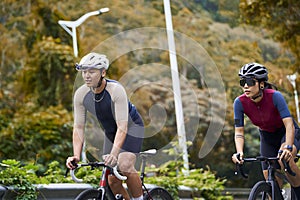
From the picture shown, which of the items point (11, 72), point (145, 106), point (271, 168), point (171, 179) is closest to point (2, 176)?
point (271, 168)

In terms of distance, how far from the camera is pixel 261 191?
6.87 metres

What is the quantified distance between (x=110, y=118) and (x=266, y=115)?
1501 mm

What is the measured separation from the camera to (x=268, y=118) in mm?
7180

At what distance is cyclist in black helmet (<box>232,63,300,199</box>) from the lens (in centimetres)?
704

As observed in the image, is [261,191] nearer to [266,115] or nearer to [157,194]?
[266,115]

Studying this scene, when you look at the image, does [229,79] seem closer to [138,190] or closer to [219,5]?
[219,5]

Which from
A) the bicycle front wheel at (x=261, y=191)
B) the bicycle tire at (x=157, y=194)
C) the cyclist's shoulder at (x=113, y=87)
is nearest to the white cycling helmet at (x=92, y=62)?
the cyclist's shoulder at (x=113, y=87)

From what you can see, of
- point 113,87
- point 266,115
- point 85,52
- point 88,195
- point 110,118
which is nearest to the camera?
point 88,195

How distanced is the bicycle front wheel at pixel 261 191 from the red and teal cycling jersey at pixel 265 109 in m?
0.64

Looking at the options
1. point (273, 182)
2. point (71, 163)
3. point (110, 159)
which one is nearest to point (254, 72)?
point (273, 182)

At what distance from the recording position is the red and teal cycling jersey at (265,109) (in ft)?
23.4

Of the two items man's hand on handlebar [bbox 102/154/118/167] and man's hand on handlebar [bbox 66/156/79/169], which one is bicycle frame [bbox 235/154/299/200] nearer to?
man's hand on handlebar [bbox 102/154/118/167]

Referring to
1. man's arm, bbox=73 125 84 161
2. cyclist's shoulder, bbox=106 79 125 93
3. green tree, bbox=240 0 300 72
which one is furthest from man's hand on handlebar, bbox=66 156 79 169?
green tree, bbox=240 0 300 72

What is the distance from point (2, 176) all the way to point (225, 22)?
39.4 metres
